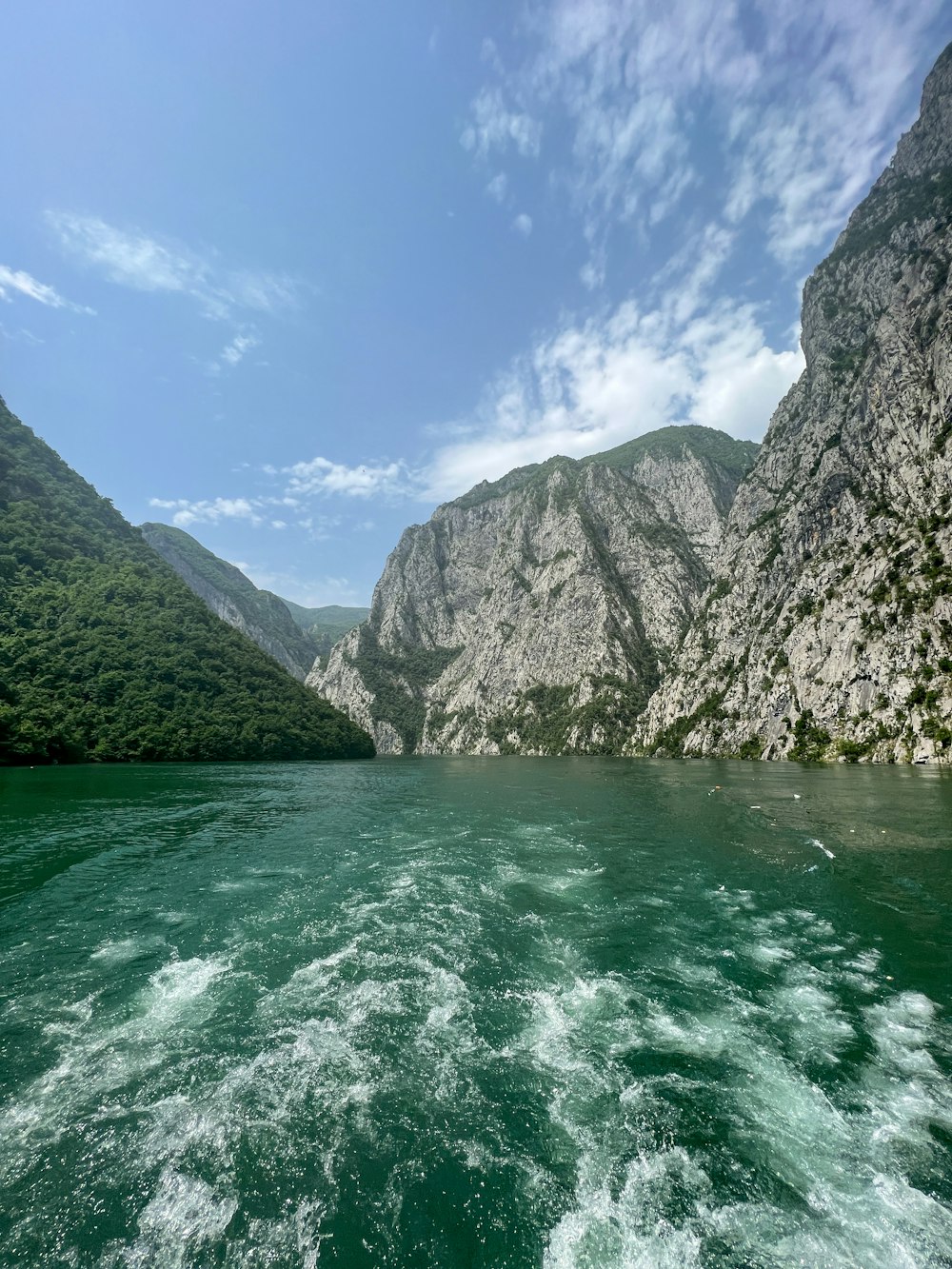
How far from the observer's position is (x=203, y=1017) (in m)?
Result: 12.5

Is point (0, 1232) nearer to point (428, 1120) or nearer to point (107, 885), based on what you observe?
point (428, 1120)

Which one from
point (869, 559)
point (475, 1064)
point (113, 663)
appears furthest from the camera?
point (869, 559)

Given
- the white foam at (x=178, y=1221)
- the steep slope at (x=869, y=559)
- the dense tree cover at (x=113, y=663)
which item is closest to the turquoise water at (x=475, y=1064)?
the white foam at (x=178, y=1221)

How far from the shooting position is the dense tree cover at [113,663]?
88188mm

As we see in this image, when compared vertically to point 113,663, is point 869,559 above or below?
above

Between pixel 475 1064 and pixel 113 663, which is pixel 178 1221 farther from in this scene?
pixel 113 663

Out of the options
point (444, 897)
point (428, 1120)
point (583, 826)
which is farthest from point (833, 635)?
point (428, 1120)

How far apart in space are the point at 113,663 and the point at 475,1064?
Answer: 373 feet

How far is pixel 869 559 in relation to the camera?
470 feet

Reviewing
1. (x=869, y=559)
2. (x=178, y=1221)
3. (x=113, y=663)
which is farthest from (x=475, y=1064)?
(x=869, y=559)

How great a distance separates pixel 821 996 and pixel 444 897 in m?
13.0

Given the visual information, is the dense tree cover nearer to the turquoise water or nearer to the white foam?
the turquoise water

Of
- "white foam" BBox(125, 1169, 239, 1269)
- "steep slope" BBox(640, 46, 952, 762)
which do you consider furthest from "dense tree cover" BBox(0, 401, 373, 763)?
"steep slope" BBox(640, 46, 952, 762)

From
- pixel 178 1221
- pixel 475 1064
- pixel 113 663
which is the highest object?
pixel 113 663
